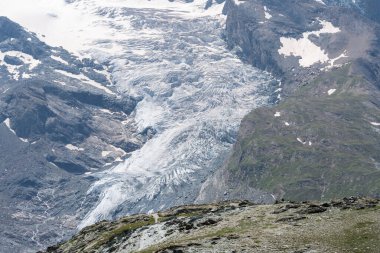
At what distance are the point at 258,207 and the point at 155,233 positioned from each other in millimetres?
17668

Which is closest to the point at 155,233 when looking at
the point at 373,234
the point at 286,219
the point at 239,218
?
the point at 239,218

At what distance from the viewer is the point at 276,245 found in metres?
96.1

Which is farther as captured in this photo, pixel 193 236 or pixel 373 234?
pixel 193 236

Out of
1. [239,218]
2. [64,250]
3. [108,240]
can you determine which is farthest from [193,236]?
[64,250]

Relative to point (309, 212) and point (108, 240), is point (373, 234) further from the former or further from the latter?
point (108, 240)

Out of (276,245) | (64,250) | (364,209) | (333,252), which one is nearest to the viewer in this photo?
(333,252)

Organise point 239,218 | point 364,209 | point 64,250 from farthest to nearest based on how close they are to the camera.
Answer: point 64,250, point 239,218, point 364,209

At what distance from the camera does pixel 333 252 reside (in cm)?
8981

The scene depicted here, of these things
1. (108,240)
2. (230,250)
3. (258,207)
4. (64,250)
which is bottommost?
(64,250)

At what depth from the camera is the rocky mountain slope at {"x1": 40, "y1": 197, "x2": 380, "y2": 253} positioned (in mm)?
95188

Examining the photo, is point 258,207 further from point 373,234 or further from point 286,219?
point 373,234

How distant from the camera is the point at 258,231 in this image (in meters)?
107

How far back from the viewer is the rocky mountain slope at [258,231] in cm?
9519

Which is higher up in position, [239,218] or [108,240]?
[239,218]
